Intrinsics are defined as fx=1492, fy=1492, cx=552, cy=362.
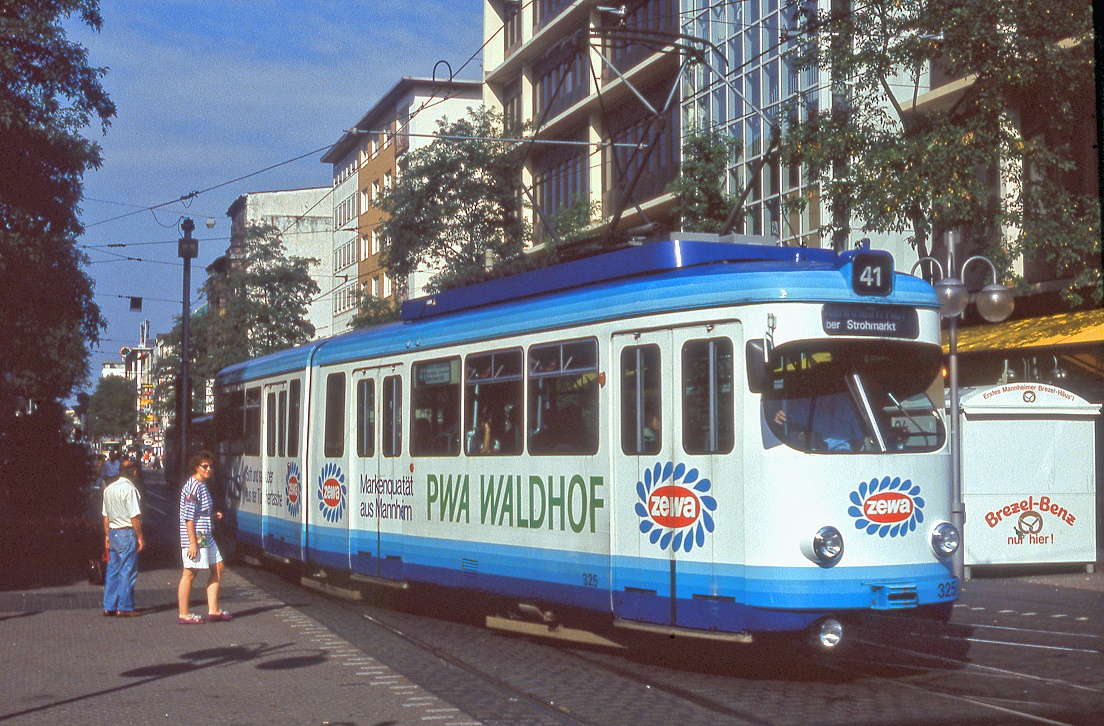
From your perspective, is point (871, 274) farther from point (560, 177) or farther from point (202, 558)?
point (560, 177)

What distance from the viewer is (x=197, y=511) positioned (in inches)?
561

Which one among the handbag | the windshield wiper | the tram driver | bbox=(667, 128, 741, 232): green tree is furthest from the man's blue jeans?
bbox=(667, 128, 741, 232): green tree

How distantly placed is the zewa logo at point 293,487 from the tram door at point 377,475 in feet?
6.27

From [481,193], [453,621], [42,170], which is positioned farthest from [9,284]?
[481,193]

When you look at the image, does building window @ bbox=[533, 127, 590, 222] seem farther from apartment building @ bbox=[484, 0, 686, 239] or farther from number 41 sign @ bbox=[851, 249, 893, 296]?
number 41 sign @ bbox=[851, 249, 893, 296]

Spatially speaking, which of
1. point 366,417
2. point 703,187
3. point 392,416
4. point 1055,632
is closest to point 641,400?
point 392,416

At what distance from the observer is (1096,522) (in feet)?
69.3

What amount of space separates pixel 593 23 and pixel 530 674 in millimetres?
35977

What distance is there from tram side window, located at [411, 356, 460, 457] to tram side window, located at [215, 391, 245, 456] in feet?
22.8

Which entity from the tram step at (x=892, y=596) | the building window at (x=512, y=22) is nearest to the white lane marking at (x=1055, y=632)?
the tram step at (x=892, y=596)

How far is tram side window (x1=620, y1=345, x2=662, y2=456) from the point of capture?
11.0 metres

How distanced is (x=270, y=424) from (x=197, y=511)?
17.0 ft

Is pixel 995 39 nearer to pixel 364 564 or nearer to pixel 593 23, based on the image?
pixel 364 564

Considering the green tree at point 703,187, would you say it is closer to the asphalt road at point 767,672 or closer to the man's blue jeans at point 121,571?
the asphalt road at point 767,672
